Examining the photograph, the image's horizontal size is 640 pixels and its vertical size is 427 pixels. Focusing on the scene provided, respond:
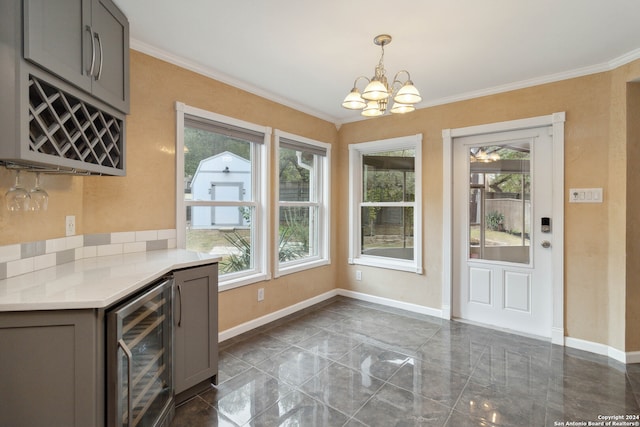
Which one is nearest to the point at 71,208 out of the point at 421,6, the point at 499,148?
the point at 421,6

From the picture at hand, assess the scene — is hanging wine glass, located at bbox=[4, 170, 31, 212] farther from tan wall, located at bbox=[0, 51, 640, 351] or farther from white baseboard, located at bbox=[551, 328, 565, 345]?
white baseboard, located at bbox=[551, 328, 565, 345]

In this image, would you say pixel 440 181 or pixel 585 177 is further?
pixel 440 181

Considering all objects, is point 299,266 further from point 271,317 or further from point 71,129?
point 71,129

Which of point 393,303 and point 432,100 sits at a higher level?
point 432,100

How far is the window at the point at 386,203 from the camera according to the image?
3875mm

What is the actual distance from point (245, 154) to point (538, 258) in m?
3.25

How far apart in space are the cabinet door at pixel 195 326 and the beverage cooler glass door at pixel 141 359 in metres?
0.09

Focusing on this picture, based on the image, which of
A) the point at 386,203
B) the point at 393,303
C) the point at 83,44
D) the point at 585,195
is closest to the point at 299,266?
the point at 393,303

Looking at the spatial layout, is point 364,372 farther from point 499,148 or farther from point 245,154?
point 499,148

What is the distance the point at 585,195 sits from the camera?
279 centimetres

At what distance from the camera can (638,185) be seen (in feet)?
8.50

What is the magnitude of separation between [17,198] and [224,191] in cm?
164

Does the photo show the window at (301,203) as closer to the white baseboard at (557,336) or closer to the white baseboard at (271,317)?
the white baseboard at (271,317)

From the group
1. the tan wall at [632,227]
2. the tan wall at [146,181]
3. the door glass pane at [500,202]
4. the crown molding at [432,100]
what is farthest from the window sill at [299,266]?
the tan wall at [632,227]
